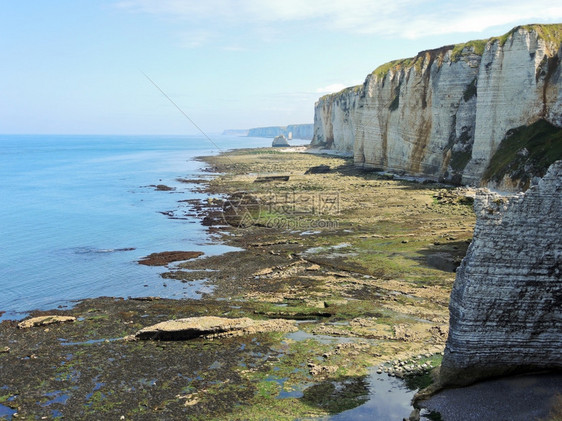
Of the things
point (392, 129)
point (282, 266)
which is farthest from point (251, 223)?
point (392, 129)

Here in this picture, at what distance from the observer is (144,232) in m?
44.9

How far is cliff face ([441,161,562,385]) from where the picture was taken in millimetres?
14500

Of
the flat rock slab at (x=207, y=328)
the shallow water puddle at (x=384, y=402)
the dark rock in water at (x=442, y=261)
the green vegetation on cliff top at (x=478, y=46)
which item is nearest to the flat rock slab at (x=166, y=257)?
the flat rock slab at (x=207, y=328)

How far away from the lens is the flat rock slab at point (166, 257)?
34.0 m

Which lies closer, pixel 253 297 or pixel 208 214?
pixel 253 297

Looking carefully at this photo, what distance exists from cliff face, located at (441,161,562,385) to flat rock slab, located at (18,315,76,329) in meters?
17.1

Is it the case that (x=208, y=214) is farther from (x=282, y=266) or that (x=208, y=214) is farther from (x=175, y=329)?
(x=175, y=329)

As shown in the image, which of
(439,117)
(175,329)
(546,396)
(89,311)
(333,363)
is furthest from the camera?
(439,117)

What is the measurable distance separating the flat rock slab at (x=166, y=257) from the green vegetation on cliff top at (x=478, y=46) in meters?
40.9

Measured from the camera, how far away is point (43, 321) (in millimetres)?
22875

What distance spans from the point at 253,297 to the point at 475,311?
1296cm

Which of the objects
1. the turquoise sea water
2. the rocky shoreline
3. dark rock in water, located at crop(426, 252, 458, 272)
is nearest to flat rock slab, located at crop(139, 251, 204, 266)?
the rocky shoreline

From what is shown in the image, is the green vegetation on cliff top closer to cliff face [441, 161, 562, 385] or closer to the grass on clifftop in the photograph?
the grass on clifftop

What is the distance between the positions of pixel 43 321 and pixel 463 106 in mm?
55718
